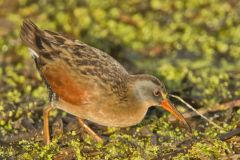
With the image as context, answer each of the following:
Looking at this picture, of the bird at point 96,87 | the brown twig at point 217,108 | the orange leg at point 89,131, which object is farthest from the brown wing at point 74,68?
the brown twig at point 217,108

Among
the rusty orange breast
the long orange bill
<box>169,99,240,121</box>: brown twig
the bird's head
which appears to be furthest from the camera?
<box>169,99,240,121</box>: brown twig

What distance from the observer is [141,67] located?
11312 mm

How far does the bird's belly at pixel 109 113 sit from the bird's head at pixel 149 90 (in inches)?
6.1

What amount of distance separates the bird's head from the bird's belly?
0.16 m

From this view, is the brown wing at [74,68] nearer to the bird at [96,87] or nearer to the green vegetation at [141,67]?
the bird at [96,87]

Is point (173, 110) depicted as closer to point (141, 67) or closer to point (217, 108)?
point (217, 108)

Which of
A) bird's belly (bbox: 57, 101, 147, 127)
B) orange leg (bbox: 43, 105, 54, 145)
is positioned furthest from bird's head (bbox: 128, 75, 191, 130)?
orange leg (bbox: 43, 105, 54, 145)

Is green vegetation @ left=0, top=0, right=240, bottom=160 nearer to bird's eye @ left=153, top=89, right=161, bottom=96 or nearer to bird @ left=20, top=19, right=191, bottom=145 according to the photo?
bird @ left=20, top=19, right=191, bottom=145

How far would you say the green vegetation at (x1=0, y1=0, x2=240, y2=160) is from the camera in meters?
8.66

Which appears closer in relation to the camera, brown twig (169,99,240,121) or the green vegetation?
the green vegetation

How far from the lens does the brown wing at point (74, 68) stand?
832 centimetres

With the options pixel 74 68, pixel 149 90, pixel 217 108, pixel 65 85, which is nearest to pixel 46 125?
pixel 65 85

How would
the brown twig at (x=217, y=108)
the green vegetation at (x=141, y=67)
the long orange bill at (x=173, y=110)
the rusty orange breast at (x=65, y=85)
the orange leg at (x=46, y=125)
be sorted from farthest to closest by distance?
the brown twig at (x=217, y=108) → the orange leg at (x=46, y=125) → the green vegetation at (x=141, y=67) → the long orange bill at (x=173, y=110) → the rusty orange breast at (x=65, y=85)

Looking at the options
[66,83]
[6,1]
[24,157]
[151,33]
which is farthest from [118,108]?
[6,1]
